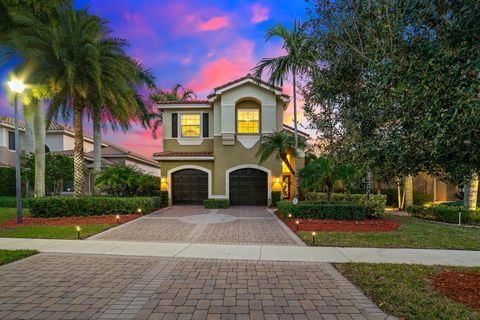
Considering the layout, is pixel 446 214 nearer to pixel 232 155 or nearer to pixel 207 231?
pixel 207 231

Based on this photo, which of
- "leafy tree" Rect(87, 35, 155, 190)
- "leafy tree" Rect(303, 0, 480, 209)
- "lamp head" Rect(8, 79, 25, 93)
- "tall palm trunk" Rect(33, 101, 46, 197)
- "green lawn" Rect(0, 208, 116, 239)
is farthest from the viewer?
"tall palm trunk" Rect(33, 101, 46, 197)

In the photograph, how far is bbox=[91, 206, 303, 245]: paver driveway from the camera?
28.2 ft

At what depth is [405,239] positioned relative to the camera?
27.9 ft

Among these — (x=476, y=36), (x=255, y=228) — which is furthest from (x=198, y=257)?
(x=476, y=36)

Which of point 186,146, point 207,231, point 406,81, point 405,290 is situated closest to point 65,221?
point 207,231

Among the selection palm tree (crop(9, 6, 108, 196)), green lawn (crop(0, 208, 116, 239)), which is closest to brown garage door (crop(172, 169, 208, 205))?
palm tree (crop(9, 6, 108, 196))

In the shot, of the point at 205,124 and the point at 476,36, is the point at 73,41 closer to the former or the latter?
the point at 205,124

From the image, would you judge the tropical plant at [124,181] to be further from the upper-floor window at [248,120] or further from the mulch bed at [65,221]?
the upper-floor window at [248,120]

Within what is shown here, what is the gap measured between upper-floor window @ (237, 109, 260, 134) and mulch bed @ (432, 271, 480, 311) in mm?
14417

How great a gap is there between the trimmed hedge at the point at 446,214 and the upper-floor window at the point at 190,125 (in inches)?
604

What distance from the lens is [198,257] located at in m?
6.61

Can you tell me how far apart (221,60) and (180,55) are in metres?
2.87

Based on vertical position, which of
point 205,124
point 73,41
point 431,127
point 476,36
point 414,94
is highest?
point 73,41

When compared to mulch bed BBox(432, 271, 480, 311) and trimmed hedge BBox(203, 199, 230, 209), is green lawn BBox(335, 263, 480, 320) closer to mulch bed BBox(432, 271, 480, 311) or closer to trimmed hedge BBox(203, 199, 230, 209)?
mulch bed BBox(432, 271, 480, 311)
